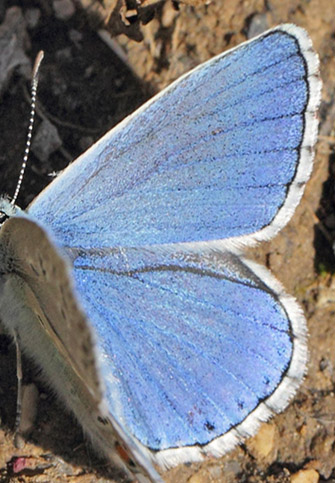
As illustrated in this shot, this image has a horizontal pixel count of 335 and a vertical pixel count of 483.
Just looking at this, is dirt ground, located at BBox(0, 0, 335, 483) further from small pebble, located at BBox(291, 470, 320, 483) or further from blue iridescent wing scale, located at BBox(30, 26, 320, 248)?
blue iridescent wing scale, located at BBox(30, 26, 320, 248)

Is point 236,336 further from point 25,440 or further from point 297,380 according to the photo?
point 25,440

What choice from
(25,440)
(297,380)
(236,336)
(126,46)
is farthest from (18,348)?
(126,46)

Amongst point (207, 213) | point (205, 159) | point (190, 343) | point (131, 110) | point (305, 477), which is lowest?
point (305, 477)

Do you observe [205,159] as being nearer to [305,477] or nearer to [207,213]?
[207,213]

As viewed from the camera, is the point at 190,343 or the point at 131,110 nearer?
the point at 190,343

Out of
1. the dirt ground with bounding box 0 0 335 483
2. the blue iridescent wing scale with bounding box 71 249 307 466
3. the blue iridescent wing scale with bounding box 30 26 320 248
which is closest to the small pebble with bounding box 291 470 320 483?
the dirt ground with bounding box 0 0 335 483

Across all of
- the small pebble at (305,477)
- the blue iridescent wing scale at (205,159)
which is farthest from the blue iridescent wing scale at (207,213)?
the small pebble at (305,477)

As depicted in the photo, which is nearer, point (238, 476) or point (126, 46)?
point (238, 476)

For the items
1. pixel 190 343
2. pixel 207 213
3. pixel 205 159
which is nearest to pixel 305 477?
pixel 190 343
